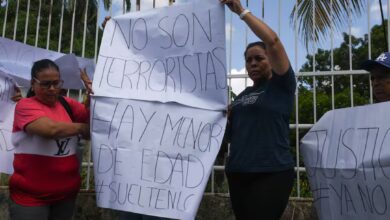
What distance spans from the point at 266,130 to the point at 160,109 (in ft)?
2.13

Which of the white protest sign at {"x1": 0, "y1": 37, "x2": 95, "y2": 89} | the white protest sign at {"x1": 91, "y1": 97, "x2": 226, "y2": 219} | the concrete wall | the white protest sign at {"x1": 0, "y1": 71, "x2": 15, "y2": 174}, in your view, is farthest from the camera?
the concrete wall

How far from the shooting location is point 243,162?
246cm

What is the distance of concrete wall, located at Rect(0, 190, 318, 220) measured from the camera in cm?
374

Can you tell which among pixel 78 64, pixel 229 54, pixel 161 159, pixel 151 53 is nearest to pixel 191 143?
pixel 161 159

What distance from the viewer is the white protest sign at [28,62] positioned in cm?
327

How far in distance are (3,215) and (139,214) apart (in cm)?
211

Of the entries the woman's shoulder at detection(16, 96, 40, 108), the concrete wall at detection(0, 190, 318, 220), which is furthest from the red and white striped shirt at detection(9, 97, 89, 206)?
the concrete wall at detection(0, 190, 318, 220)

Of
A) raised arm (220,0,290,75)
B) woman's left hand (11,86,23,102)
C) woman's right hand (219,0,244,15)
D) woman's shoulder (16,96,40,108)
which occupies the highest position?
woman's right hand (219,0,244,15)

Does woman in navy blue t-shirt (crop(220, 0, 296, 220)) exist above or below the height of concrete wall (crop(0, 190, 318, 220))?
above

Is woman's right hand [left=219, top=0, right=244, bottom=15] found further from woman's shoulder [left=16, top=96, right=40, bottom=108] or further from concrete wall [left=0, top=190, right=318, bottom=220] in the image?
concrete wall [left=0, top=190, right=318, bottom=220]

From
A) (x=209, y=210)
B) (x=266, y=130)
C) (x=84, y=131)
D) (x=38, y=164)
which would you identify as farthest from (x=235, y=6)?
(x=209, y=210)

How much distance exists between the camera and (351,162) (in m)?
2.45

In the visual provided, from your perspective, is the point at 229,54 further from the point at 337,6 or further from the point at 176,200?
the point at 176,200

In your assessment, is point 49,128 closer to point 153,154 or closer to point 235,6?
point 153,154
